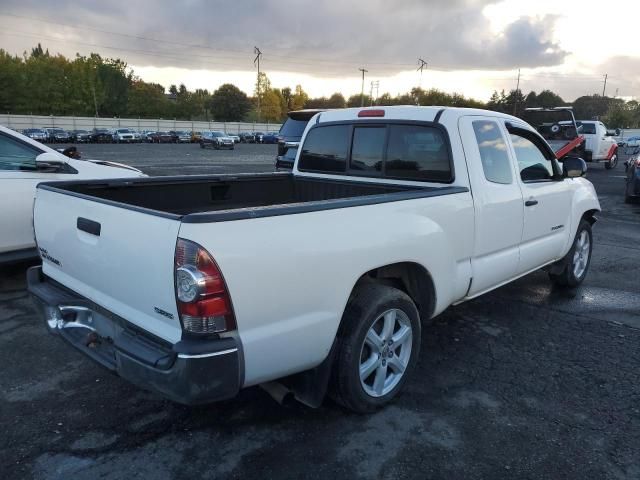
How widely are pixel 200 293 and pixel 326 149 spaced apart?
273 cm

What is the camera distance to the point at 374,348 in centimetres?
305

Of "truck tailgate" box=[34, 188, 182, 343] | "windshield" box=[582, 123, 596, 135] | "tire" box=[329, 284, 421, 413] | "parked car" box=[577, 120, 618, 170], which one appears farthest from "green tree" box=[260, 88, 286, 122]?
"tire" box=[329, 284, 421, 413]

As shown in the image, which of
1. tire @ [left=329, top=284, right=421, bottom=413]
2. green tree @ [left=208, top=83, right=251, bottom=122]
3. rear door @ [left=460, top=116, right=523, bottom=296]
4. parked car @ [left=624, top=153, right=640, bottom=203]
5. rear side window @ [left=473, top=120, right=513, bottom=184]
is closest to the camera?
tire @ [left=329, top=284, right=421, bottom=413]

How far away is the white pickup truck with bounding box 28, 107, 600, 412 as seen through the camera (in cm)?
225

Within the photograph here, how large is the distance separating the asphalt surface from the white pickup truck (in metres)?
0.29

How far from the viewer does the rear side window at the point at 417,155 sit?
3.75 m

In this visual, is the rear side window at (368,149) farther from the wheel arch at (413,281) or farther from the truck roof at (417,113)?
the wheel arch at (413,281)

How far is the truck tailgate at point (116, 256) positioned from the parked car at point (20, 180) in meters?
2.31

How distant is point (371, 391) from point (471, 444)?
0.65m

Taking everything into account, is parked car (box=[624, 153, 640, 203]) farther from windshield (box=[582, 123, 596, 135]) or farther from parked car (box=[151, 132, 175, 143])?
parked car (box=[151, 132, 175, 143])

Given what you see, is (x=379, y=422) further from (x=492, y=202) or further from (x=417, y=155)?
(x=417, y=155)

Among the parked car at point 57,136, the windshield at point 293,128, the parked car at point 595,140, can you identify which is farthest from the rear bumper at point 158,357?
the parked car at point 57,136

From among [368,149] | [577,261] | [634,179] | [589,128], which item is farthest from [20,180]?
[589,128]

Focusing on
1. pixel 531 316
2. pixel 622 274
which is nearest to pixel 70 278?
pixel 531 316
